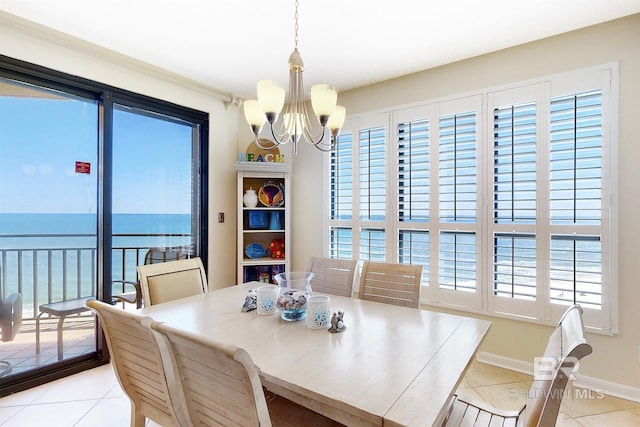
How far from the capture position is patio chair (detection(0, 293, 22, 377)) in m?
2.29

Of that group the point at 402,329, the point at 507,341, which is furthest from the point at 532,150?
the point at 402,329

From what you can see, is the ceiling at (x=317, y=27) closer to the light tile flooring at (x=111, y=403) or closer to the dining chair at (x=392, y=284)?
the dining chair at (x=392, y=284)

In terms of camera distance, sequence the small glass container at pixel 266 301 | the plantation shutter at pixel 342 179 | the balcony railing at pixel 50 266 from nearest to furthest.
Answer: the small glass container at pixel 266 301 → the balcony railing at pixel 50 266 → the plantation shutter at pixel 342 179

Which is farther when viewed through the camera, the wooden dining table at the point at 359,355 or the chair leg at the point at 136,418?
the chair leg at the point at 136,418

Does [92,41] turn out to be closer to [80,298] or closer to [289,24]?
[289,24]

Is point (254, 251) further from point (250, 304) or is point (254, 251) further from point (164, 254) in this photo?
point (250, 304)

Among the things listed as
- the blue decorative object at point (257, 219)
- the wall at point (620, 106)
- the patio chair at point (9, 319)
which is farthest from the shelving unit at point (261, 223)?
the patio chair at point (9, 319)

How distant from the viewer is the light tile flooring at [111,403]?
1.95 m

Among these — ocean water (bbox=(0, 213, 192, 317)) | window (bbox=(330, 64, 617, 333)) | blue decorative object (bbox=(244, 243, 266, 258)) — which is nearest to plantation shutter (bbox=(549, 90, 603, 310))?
window (bbox=(330, 64, 617, 333))

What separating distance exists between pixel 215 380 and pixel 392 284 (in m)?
1.41

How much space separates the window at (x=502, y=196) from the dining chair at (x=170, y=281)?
5.36 ft

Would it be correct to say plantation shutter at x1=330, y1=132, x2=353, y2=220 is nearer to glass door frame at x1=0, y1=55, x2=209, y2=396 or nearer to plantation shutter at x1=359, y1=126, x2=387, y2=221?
plantation shutter at x1=359, y1=126, x2=387, y2=221

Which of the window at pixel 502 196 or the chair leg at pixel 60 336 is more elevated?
the window at pixel 502 196

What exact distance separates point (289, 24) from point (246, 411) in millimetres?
2291
